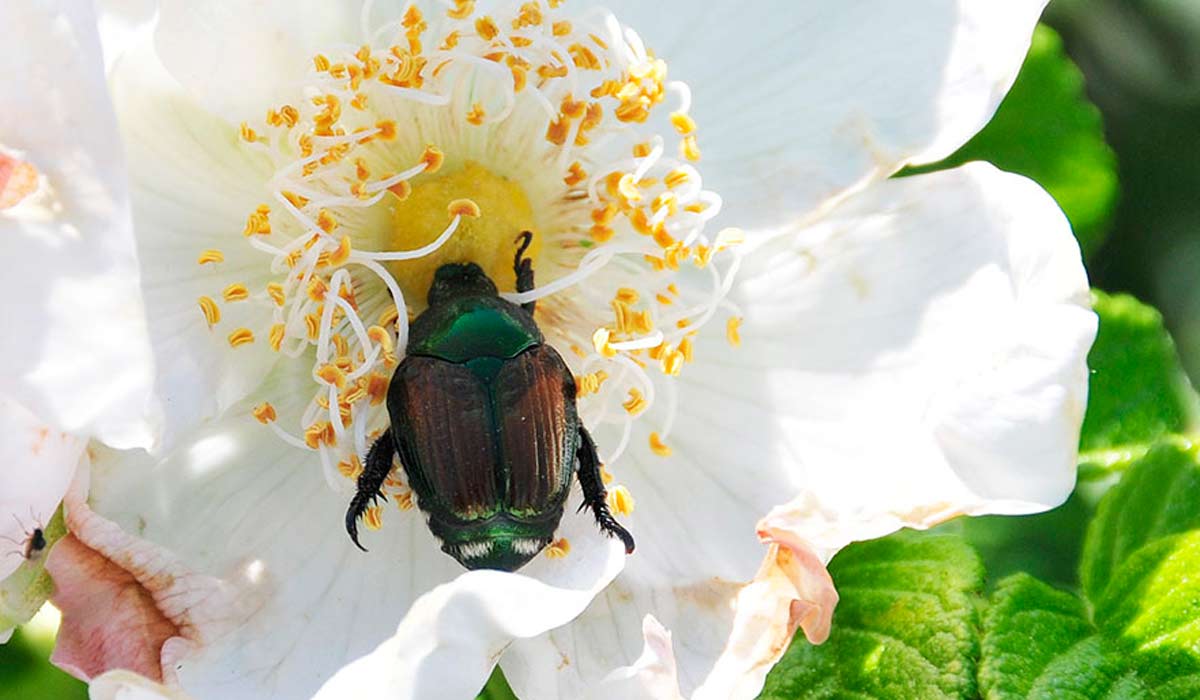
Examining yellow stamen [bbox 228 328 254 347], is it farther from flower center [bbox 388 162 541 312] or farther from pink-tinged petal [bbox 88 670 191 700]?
pink-tinged petal [bbox 88 670 191 700]

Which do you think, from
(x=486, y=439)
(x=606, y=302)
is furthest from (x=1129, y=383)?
(x=486, y=439)

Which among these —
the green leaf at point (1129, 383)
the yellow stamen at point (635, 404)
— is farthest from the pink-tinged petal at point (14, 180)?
the green leaf at point (1129, 383)

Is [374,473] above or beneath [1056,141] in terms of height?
above

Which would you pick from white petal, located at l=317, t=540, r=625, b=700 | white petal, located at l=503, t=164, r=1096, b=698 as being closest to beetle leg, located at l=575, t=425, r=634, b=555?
white petal, located at l=503, t=164, r=1096, b=698

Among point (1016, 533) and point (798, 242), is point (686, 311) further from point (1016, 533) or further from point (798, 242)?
point (1016, 533)

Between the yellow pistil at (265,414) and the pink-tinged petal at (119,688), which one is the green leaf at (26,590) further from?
the yellow pistil at (265,414)

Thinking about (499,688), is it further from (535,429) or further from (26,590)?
(26,590)

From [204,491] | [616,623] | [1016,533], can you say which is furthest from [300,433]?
[1016,533]
